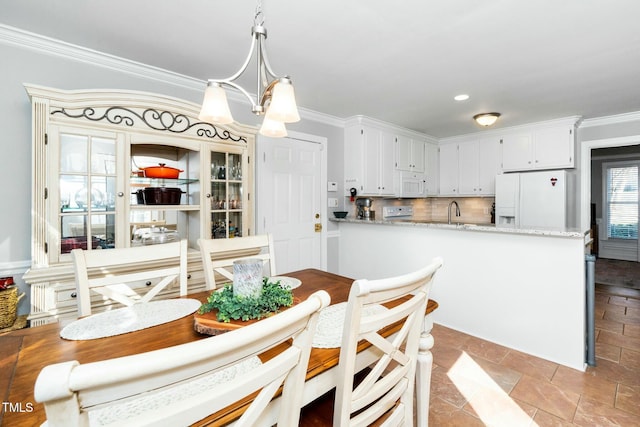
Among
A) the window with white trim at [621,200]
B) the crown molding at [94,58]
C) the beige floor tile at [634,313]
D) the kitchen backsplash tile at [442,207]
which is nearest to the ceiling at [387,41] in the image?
the crown molding at [94,58]

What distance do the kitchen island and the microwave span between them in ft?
4.29

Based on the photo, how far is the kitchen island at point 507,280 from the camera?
2.28m

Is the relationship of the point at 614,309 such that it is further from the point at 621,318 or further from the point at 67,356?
the point at 67,356

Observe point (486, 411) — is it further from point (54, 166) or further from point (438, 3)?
point (54, 166)

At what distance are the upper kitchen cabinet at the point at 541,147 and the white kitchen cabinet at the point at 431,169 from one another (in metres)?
1.02

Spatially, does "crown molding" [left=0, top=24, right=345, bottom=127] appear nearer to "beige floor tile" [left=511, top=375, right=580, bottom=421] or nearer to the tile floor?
the tile floor

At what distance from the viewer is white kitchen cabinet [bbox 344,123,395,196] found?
3.96 metres

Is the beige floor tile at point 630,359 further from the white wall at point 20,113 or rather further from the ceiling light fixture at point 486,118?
the white wall at point 20,113

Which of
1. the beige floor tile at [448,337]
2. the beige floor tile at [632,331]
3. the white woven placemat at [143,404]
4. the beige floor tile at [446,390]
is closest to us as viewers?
the white woven placemat at [143,404]

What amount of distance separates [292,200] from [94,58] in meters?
2.09

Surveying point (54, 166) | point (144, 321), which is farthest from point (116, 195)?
point (144, 321)

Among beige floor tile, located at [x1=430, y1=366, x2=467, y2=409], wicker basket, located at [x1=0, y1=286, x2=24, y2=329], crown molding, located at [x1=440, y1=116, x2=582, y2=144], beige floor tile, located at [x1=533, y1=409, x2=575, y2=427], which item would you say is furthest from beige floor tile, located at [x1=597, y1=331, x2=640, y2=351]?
wicker basket, located at [x1=0, y1=286, x2=24, y2=329]

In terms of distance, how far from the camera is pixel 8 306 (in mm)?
1785

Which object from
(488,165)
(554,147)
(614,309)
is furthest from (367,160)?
(614,309)
